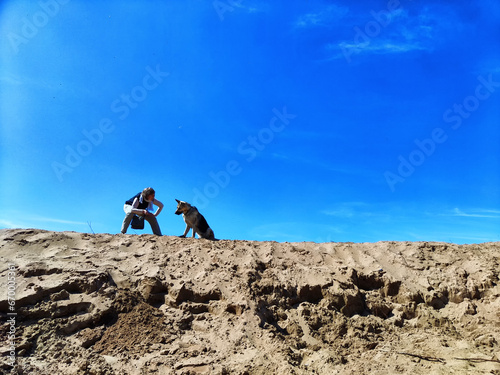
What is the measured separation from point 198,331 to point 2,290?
9.50 ft

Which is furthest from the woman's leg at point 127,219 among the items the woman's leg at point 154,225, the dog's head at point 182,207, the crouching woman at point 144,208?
the dog's head at point 182,207

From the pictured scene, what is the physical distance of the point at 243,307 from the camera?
569 centimetres

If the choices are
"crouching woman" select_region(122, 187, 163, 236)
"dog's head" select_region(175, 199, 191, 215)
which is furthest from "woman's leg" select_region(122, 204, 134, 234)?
"dog's head" select_region(175, 199, 191, 215)

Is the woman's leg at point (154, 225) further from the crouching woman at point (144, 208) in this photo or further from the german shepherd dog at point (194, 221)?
the german shepherd dog at point (194, 221)

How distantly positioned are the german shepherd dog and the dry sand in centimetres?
104

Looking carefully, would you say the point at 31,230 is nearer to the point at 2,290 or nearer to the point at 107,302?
the point at 2,290

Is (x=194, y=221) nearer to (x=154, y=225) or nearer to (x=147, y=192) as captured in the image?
(x=154, y=225)

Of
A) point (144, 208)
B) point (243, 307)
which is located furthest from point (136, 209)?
point (243, 307)

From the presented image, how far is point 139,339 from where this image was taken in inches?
205

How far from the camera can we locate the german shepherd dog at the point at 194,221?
8219 mm

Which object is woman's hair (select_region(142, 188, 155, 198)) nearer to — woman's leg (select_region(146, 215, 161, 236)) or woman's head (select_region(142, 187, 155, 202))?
woman's head (select_region(142, 187, 155, 202))

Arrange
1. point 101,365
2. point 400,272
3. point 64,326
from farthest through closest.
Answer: point 400,272, point 64,326, point 101,365

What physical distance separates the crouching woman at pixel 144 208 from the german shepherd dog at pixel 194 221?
1.71 ft

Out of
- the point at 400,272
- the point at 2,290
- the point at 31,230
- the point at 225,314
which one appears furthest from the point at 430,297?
the point at 31,230
